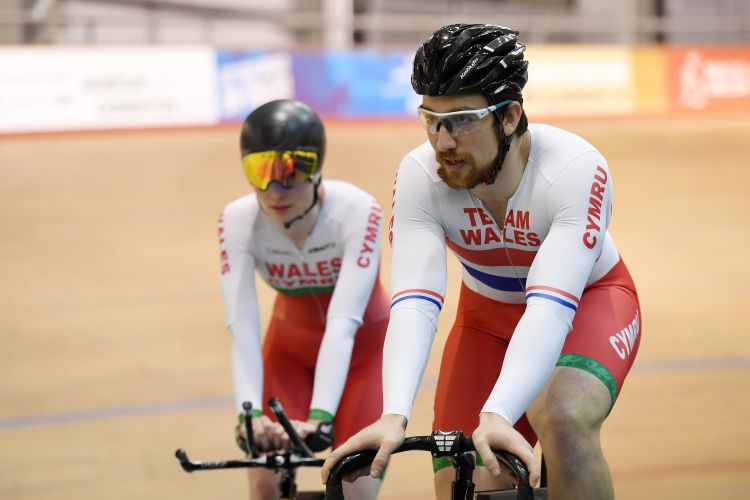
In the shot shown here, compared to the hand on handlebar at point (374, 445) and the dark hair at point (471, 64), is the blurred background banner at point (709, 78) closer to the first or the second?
the dark hair at point (471, 64)

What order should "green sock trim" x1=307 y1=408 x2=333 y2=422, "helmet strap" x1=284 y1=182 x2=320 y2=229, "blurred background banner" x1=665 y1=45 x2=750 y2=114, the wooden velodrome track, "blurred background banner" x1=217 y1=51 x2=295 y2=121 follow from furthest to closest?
"blurred background banner" x1=665 y1=45 x2=750 y2=114 < "blurred background banner" x1=217 y1=51 x2=295 y2=121 < the wooden velodrome track < "helmet strap" x1=284 y1=182 x2=320 y2=229 < "green sock trim" x1=307 y1=408 x2=333 y2=422

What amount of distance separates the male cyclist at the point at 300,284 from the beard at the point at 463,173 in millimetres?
865

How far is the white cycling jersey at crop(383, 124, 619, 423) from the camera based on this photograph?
208cm

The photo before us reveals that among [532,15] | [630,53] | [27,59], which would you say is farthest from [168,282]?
[532,15]

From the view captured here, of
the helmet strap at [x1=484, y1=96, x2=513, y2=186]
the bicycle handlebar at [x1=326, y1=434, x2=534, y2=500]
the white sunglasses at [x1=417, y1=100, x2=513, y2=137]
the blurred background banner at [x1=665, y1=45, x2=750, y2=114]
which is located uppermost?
the white sunglasses at [x1=417, y1=100, x2=513, y2=137]

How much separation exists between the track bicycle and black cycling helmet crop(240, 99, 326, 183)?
0.82 meters

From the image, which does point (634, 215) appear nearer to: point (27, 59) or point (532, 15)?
point (27, 59)

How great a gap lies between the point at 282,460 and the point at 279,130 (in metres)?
0.98

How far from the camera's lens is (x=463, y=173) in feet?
7.25

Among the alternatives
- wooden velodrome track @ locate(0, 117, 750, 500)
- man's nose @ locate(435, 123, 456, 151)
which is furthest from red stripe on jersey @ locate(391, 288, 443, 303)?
wooden velodrome track @ locate(0, 117, 750, 500)

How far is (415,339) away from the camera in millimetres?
2170

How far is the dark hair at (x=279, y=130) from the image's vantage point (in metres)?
2.99

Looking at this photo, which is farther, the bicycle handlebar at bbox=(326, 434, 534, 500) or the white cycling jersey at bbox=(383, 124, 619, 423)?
the white cycling jersey at bbox=(383, 124, 619, 423)

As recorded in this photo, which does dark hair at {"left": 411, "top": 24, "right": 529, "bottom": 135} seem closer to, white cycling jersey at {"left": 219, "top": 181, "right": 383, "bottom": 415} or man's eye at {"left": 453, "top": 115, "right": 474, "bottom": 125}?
man's eye at {"left": 453, "top": 115, "right": 474, "bottom": 125}
